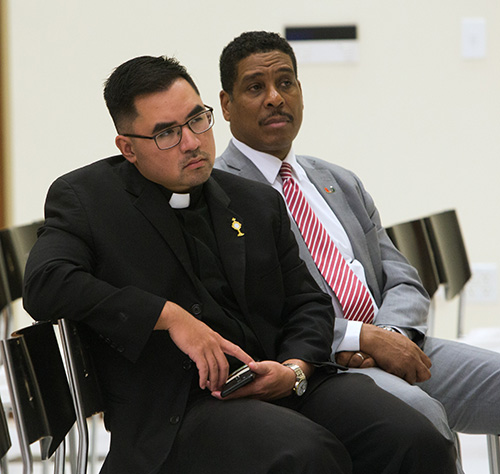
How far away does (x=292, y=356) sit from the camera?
77.2 inches

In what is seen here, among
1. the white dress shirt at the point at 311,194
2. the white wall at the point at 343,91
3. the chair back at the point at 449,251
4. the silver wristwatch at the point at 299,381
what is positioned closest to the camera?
the silver wristwatch at the point at 299,381

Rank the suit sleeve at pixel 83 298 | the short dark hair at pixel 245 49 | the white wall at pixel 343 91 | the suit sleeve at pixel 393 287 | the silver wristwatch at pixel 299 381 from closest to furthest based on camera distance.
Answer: the suit sleeve at pixel 83 298 → the silver wristwatch at pixel 299 381 → the suit sleeve at pixel 393 287 → the short dark hair at pixel 245 49 → the white wall at pixel 343 91

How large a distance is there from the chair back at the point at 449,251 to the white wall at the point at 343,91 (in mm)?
740

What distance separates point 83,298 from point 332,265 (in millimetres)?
911

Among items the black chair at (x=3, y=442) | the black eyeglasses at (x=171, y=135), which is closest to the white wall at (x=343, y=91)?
the black eyeglasses at (x=171, y=135)

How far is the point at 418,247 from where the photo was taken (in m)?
3.16

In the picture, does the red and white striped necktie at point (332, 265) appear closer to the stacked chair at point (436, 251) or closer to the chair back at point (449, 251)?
the stacked chair at point (436, 251)

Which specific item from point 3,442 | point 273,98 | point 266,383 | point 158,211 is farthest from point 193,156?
point 3,442

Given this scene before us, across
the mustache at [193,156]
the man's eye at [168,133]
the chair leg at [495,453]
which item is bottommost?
the chair leg at [495,453]

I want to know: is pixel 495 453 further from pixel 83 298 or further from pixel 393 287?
pixel 83 298

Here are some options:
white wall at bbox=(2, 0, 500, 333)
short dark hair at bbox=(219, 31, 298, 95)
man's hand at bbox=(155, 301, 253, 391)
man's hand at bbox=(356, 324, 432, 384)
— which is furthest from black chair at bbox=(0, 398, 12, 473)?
white wall at bbox=(2, 0, 500, 333)

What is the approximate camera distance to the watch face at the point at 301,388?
1.91 m

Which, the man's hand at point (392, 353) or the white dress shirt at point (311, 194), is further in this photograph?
the white dress shirt at point (311, 194)

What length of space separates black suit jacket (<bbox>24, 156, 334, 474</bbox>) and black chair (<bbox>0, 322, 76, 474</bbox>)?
0.08m
